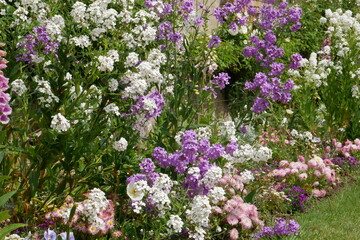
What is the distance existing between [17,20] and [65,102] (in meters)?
0.65

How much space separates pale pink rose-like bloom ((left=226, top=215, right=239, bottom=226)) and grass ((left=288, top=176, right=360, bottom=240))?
454mm

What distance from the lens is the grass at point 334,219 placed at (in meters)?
4.20

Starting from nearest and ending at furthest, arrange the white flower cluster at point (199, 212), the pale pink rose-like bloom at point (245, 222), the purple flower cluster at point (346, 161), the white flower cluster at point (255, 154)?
1. the white flower cluster at point (199, 212)
2. the white flower cluster at point (255, 154)
3. the pale pink rose-like bloom at point (245, 222)
4. the purple flower cluster at point (346, 161)

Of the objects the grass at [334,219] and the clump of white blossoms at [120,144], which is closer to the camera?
the clump of white blossoms at [120,144]

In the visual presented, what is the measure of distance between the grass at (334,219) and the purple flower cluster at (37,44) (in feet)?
6.86

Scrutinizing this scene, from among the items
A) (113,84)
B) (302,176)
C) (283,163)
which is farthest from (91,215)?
(283,163)

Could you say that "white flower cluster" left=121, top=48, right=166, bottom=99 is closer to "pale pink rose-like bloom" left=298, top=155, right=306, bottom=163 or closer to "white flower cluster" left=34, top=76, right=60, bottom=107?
"white flower cluster" left=34, top=76, right=60, bottom=107

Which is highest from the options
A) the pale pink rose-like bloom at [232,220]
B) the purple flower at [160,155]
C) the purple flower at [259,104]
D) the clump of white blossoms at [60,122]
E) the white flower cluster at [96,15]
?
the white flower cluster at [96,15]

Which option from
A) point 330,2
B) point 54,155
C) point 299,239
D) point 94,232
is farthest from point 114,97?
point 330,2

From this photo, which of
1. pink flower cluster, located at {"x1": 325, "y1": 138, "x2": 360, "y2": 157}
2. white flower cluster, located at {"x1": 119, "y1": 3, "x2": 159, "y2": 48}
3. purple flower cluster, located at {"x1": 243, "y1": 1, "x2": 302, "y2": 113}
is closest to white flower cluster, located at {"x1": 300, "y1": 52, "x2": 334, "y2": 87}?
pink flower cluster, located at {"x1": 325, "y1": 138, "x2": 360, "y2": 157}

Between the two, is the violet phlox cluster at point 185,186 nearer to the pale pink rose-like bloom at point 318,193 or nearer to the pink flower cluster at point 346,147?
the pale pink rose-like bloom at point 318,193

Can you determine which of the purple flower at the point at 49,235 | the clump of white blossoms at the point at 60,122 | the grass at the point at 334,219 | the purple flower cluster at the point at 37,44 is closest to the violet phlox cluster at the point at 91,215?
the purple flower at the point at 49,235

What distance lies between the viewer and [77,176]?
3.68 meters

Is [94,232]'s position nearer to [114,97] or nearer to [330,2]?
[114,97]
